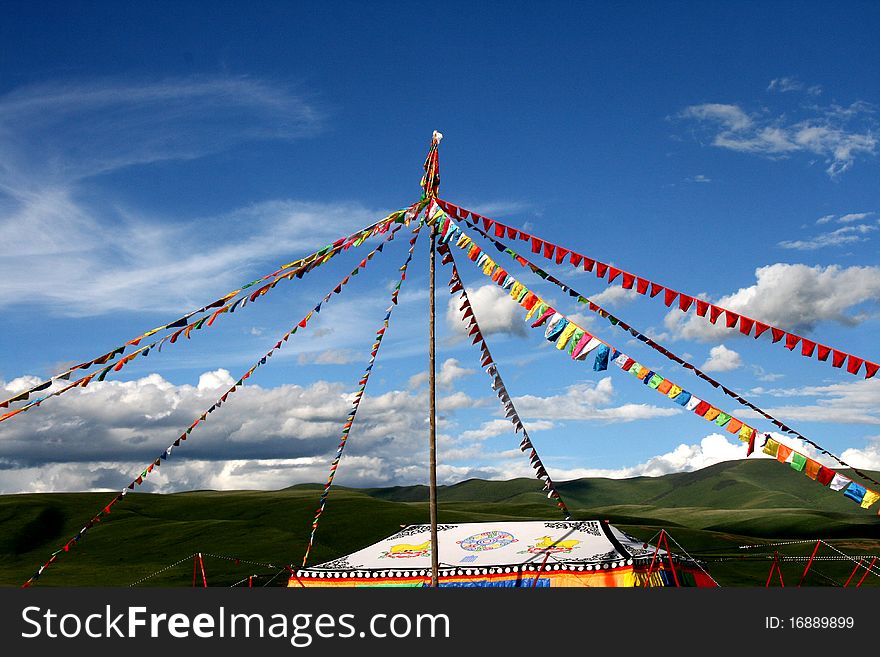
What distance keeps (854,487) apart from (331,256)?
33.4 ft

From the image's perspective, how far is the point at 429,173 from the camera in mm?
16078

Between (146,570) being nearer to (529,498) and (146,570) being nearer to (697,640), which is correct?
(697,640)

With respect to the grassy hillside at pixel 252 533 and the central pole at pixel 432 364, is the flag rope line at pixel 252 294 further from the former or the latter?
the grassy hillside at pixel 252 533

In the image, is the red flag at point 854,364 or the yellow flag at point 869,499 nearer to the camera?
the yellow flag at point 869,499

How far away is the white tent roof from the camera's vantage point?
56.9ft

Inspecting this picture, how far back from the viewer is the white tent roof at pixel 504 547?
17328mm

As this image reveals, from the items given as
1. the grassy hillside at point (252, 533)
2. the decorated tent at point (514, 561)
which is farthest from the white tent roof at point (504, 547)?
the grassy hillside at point (252, 533)

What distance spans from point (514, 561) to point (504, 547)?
0.86 metres

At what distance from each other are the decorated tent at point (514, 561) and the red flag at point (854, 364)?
582cm

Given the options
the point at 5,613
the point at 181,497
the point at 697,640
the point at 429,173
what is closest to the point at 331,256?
the point at 429,173

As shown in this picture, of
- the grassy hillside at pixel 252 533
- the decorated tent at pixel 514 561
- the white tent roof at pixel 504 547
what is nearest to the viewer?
the decorated tent at pixel 514 561

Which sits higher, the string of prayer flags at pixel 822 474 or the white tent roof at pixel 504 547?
the string of prayer flags at pixel 822 474

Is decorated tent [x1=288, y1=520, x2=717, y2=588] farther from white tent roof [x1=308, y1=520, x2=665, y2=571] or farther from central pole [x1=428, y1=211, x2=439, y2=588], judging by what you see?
central pole [x1=428, y1=211, x2=439, y2=588]

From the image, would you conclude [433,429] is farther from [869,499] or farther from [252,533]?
[252,533]
